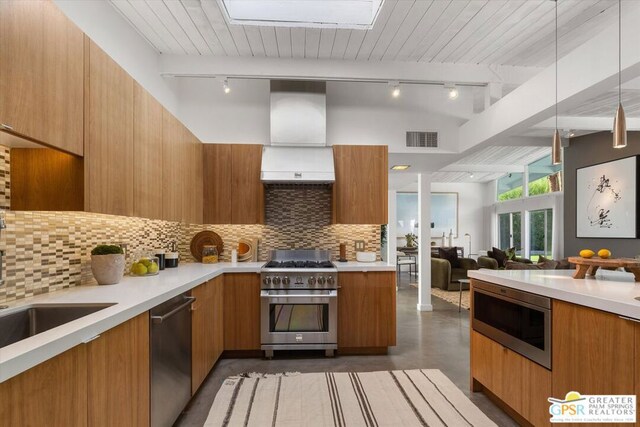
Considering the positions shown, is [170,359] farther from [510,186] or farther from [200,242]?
[510,186]

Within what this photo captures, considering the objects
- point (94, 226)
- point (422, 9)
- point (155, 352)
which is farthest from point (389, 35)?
point (155, 352)

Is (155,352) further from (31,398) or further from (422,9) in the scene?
(422,9)

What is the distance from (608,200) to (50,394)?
23.6ft

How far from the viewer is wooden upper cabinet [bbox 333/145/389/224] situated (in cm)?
395

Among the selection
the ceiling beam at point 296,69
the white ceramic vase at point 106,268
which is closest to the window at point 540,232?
the ceiling beam at point 296,69

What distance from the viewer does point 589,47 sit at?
2551 millimetres

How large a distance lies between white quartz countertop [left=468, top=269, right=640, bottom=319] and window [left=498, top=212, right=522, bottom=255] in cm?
816

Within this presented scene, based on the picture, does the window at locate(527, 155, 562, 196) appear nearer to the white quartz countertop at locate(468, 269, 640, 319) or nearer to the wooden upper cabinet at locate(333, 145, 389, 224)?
the wooden upper cabinet at locate(333, 145, 389, 224)

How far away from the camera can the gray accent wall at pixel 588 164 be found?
5236 mm

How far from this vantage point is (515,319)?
2.23 meters

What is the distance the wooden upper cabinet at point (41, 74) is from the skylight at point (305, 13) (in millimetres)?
1494

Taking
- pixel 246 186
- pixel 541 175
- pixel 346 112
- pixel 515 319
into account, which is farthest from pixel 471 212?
pixel 515 319

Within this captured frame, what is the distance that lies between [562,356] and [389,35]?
2.84m

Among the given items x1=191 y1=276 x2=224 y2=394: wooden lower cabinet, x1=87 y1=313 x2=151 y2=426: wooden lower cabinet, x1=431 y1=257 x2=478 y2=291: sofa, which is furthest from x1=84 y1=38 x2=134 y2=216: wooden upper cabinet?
x1=431 y1=257 x2=478 y2=291: sofa
